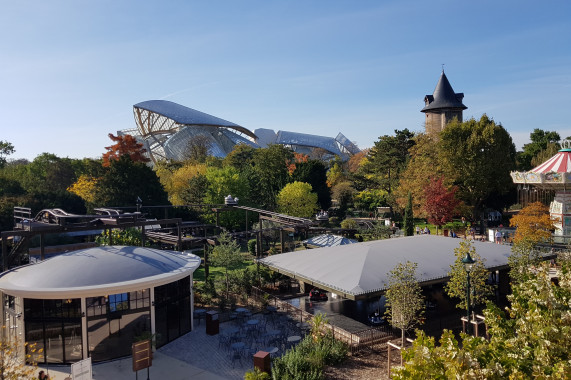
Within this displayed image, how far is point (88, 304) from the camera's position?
13.8m

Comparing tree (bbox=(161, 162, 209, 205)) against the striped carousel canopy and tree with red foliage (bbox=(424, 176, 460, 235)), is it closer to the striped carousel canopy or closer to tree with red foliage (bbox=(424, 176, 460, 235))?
tree with red foliage (bbox=(424, 176, 460, 235))

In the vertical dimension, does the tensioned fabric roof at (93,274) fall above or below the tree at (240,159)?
below

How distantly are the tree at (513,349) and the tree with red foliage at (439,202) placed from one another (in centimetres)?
2996

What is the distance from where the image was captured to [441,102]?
64.5 m

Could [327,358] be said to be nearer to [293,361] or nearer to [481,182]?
[293,361]

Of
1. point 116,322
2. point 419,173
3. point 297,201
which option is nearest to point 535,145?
point 419,173

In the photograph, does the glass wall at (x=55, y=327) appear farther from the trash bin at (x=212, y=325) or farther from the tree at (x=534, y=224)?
the tree at (x=534, y=224)

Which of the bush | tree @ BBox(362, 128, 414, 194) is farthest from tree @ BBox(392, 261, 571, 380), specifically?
tree @ BBox(362, 128, 414, 194)

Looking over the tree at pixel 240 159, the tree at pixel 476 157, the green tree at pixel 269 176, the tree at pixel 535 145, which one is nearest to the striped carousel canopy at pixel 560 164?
the tree at pixel 476 157

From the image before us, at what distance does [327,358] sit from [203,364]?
13.3ft

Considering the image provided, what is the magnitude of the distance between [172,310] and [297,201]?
30636mm

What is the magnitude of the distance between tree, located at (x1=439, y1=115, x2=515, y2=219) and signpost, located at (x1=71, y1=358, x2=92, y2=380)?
122 ft

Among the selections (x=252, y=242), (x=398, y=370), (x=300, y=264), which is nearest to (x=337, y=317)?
(x=300, y=264)

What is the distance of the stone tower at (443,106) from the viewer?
64188mm
